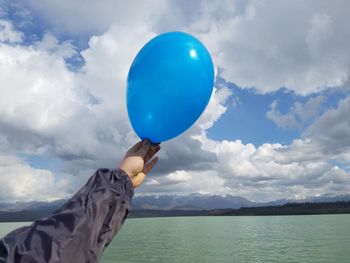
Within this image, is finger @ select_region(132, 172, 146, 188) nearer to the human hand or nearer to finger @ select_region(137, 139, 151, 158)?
the human hand

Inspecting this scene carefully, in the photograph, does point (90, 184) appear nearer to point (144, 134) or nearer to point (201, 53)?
point (144, 134)

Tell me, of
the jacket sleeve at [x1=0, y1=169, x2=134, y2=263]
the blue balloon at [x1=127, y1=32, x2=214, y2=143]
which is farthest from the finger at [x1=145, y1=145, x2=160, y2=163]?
the jacket sleeve at [x1=0, y1=169, x2=134, y2=263]

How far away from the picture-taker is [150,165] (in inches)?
85.4

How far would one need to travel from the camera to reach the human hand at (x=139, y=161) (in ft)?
5.90

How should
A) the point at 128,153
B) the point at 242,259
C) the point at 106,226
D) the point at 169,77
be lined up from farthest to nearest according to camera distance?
the point at 242,259 < the point at 169,77 < the point at 128,153 < the point at 106,226

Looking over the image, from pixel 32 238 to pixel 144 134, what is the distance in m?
1.38

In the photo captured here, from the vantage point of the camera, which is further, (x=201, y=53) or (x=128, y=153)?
(x=201, y=53)

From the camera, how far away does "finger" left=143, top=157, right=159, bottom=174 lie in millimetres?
2116

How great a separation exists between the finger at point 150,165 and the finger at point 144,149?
74 millimetres

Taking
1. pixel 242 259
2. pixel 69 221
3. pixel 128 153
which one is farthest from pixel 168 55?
pixel 242 259

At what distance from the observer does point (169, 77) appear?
248cm

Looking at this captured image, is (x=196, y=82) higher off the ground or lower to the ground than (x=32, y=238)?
higher

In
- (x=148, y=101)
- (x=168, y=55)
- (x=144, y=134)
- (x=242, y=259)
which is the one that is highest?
(x=168, y=55)

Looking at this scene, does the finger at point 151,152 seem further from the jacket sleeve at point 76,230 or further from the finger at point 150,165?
the jacket sleeve at point 76,230
